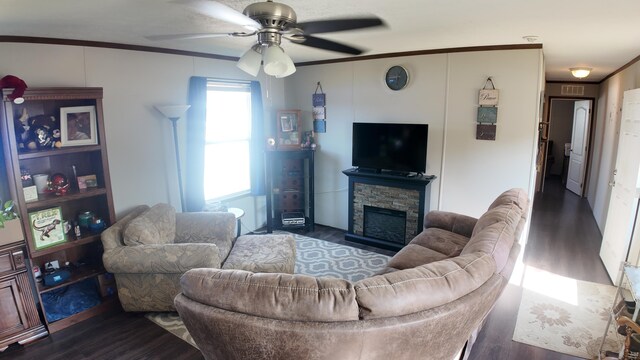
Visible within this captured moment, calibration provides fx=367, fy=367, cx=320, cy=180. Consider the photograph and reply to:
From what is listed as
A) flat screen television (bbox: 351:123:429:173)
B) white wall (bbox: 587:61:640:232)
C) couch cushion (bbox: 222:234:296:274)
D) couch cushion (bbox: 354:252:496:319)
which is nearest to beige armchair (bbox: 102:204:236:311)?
couch cushion (bbox: 222:234:296:274)

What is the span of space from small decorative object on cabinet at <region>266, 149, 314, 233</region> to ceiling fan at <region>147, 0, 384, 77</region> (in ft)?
9.26

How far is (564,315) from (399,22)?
2792mm

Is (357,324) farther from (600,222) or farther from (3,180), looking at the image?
(600,222)

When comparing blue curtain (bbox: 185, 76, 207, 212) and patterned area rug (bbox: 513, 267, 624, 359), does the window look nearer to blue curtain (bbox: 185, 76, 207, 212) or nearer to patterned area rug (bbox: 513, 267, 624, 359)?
blue curtain (bbox: 185, 76, 207, 212)

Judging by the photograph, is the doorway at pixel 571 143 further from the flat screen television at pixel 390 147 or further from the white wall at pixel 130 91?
the white wall at pixel 130 91

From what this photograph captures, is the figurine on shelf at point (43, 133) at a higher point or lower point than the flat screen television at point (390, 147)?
higher

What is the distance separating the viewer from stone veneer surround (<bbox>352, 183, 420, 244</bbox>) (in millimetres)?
4438

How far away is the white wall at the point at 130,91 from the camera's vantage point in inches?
120

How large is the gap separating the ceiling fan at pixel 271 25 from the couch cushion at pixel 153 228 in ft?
5.38

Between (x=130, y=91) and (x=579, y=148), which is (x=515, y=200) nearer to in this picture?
(x=130, y=91)

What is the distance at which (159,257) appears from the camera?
291 cm

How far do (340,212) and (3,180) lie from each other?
12.3 ft

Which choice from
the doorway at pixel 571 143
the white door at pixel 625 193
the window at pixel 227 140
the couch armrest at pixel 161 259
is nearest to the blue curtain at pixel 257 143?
the window at pixel 227 140

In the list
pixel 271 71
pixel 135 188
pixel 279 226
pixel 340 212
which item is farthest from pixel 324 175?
pixel 271 71
